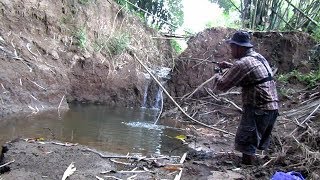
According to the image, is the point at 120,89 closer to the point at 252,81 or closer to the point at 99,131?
the point at 99,131

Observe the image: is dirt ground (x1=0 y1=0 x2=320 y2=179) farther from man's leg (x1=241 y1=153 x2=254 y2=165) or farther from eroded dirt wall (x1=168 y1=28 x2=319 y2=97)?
man's leg (x1=241 y1=153 x2=254 y2=165)

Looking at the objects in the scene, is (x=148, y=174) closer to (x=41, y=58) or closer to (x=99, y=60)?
(x=41, y=58)

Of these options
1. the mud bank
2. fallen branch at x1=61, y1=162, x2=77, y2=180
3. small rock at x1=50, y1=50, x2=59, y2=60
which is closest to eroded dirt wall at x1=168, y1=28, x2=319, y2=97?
small rock at x1=50, y1=50, x2=59, y2=60

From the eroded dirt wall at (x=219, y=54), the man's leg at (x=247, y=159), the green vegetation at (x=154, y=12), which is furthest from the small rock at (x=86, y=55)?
the man's leg at (x=247, y=159)

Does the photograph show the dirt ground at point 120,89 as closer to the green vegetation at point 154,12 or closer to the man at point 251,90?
the man at point 251,90

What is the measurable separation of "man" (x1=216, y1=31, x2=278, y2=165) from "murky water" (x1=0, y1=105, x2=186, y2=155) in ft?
3.82

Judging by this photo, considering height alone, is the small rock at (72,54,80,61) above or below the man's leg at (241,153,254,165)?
above

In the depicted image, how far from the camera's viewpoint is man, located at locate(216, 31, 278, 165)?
475 cm

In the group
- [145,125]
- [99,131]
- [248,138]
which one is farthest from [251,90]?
[145,125]

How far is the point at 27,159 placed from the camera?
13.6ft

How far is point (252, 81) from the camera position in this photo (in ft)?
15.6

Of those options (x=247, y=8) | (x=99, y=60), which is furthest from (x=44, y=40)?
(x=247, y=8)

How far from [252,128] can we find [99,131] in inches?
115

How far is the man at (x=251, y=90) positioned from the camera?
4.75 m
